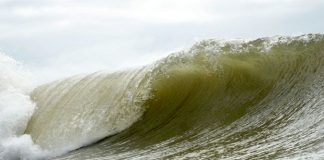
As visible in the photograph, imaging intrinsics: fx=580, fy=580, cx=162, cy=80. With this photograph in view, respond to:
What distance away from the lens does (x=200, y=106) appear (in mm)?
11078

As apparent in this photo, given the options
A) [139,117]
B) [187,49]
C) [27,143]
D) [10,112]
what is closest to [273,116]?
[139,117]

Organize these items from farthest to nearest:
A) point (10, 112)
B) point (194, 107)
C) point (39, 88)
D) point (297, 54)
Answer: point (39, 88)
point (10, 112)
point (297, 54)
point (194, 107)

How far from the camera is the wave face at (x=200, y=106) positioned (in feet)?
28.1

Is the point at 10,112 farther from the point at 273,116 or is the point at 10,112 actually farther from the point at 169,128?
the point at 273,116

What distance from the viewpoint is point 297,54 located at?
40.7 feet

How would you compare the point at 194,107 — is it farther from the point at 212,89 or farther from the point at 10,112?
the point at 10,112

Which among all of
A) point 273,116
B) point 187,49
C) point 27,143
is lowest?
point 27,143

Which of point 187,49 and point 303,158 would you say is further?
point 187,49

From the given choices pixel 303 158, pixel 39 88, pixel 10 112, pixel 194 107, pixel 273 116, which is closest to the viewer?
pixel 303 158

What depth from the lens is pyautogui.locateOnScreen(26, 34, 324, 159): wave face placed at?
28.1 feet

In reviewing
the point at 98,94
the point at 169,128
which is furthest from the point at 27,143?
the point at 169,128

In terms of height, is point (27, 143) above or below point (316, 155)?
→ below

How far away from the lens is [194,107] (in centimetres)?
1110

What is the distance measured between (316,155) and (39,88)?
393 inches
